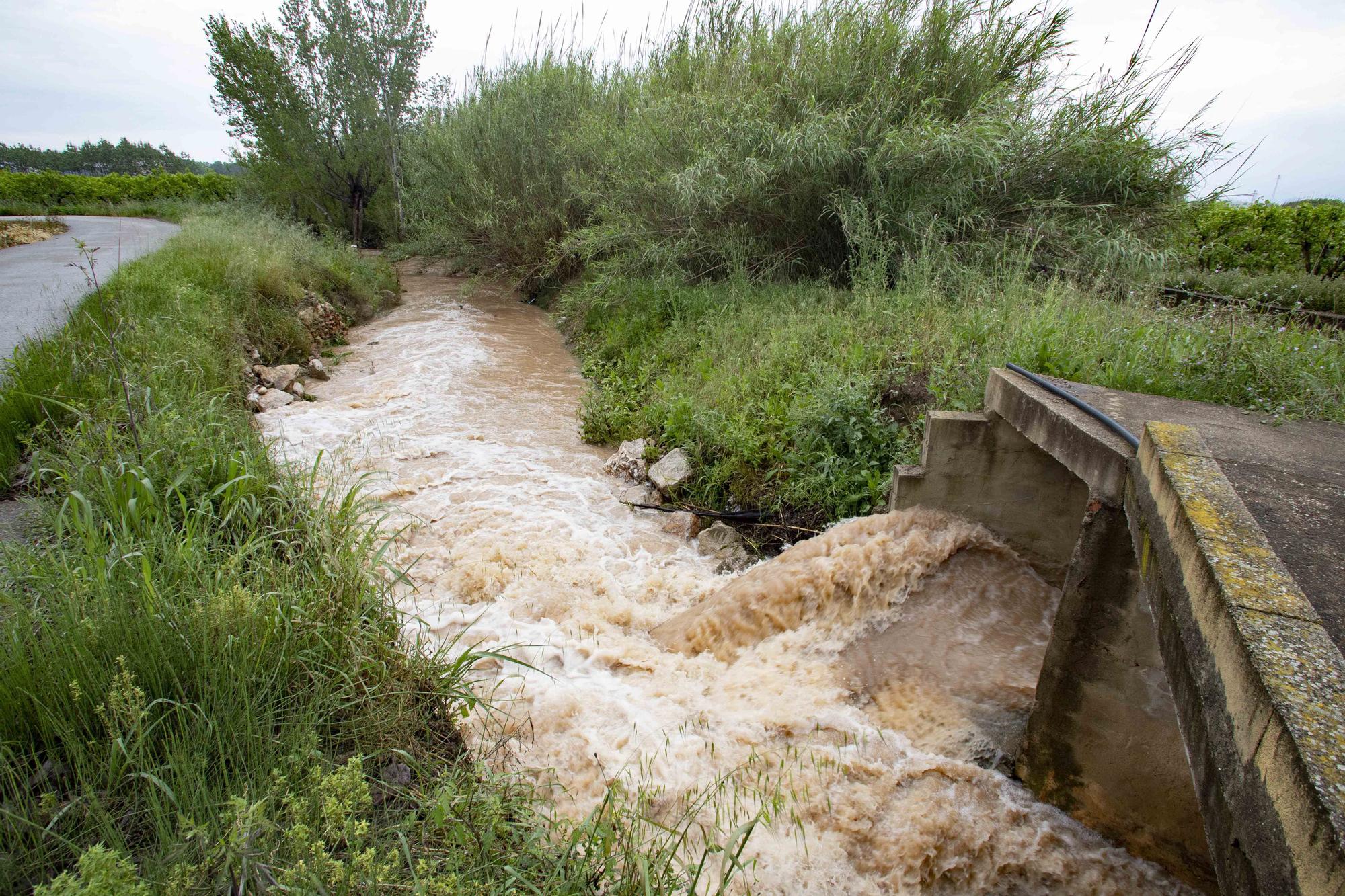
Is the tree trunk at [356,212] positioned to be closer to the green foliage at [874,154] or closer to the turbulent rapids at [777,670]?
the green foliage at [874,154]

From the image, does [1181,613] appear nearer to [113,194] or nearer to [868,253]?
[868,253]

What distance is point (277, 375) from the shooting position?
8273mm

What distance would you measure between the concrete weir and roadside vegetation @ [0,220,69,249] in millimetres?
17860

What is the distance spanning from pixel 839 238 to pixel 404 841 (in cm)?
867

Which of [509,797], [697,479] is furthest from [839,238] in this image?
[509,797]

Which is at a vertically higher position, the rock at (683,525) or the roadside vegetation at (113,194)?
the roadside vegetation at (113,194)

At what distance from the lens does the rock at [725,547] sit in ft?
16.5

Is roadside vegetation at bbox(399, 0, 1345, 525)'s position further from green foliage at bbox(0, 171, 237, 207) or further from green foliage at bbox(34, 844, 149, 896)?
green foliage at bbox(0, 171, 237, 207)

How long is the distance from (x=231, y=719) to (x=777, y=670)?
8.23 feet

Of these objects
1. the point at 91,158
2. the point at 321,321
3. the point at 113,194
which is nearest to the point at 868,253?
the point at 321,321

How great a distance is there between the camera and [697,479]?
600cm

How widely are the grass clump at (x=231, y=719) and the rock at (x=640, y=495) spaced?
7.98 ft

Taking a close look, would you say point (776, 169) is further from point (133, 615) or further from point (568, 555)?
point (133, 615)

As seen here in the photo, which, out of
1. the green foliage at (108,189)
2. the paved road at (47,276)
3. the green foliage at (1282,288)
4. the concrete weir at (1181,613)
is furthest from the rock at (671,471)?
the green foliage at (108,189)
